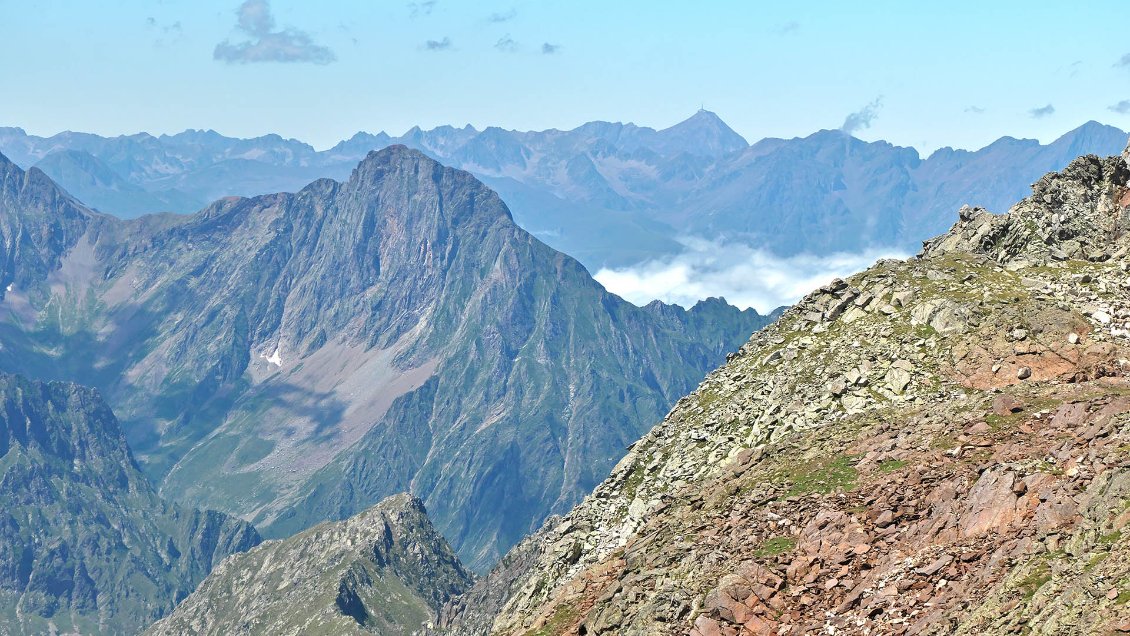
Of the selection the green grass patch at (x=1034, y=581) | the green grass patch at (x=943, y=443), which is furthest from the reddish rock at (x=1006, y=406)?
the green grass patch at (x=1034, y=581)

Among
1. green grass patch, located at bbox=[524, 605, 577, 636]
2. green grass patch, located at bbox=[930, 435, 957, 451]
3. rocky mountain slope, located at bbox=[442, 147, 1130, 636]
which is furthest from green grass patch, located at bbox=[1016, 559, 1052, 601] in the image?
green grass patch, located at bbox=[524, 605, 577, 636]

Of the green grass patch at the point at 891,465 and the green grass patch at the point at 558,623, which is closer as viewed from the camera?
the green grass patch at the point at 891,465

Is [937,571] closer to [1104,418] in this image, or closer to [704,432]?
[1104,418]

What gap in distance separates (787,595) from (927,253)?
48.0 metres

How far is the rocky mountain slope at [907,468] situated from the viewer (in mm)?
38250

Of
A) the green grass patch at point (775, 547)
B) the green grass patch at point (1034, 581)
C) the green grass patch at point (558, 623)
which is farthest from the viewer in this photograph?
the green grass patch at point (558, 623)

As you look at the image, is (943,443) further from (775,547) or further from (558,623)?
(558,623)

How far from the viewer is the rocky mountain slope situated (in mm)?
38250

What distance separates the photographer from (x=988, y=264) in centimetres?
7775

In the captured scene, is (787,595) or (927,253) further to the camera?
(927,253)

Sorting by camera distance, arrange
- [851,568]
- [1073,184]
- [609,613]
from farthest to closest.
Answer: [1073,184] → [609,613] → [851,568]

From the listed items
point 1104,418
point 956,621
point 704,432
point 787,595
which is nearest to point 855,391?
point 704,432

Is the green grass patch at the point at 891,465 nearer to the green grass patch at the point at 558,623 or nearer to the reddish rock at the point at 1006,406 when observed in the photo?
the reddish rock at the point at 1006,406

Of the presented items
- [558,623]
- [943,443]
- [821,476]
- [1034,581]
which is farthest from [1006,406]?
[558,623]
